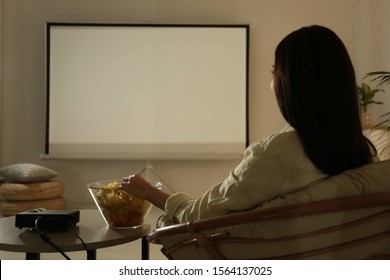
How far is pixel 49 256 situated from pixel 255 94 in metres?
2.30

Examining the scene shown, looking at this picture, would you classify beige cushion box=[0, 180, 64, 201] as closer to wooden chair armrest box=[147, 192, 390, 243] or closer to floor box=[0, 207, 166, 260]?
floor box=[0, 207, 166, 260]

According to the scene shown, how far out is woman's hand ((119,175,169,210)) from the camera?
92 centimetres

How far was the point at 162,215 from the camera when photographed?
93cm

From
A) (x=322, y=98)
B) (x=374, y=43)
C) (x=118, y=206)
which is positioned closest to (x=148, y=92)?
(x=374, y=43)

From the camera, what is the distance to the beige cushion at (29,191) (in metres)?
2.01

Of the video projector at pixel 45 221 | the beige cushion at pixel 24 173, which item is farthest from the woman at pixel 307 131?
the beige cushion at pixel 24 173

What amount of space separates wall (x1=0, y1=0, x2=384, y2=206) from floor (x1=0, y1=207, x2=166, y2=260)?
1.64 m

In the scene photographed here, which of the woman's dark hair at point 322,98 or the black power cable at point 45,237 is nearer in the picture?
the woman's dark hair at point 322,98

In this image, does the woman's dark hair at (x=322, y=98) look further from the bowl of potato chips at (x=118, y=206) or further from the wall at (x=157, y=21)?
the wall at (x=157, y=21)

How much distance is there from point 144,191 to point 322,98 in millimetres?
436

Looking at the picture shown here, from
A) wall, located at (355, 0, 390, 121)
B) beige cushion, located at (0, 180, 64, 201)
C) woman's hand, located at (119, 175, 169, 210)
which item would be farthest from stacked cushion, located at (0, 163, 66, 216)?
wall, located at (355, 0, 390, 121)

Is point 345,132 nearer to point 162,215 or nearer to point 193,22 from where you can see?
point 162,215

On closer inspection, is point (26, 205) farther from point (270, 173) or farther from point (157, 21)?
point (157, 21)
